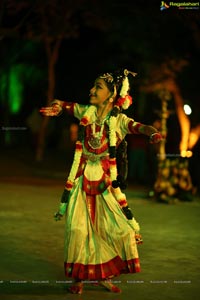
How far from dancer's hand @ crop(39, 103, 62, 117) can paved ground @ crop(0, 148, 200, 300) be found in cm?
168

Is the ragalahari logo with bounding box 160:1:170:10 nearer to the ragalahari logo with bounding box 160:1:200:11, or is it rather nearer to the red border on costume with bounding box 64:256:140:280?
the ragalahari logo with bounding box 160:1:200:11

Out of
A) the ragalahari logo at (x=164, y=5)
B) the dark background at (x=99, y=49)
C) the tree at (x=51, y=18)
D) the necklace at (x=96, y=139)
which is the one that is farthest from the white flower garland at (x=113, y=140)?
the tree at (x=51, y=18)

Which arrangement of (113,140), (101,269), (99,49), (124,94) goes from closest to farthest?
(101,269) < (113,140) < (124,94) < (99,49)

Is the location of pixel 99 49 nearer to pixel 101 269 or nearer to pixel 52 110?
pixel 52 110

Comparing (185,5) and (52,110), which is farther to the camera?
(185,5)

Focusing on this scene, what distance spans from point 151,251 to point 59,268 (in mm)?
1561

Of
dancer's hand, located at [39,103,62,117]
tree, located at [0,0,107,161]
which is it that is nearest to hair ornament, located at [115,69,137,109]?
dancer's hand, located at [39,103,62,117]

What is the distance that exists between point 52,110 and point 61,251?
2446 millimetres

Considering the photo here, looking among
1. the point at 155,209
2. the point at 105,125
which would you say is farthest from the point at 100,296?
the point at 155,209

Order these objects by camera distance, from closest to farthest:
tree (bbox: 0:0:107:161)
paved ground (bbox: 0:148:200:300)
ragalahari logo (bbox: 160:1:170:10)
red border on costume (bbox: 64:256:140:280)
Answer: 1. red border on costume (bbox: 64:256:140:280)
2. paved ground (bbox: 0:148:200:300)
3. ragalahari logo (bbox: 160:1:170:10)
4. tree (bbox: 0:0:107:161)

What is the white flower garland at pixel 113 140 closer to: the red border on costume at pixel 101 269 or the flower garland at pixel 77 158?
the flower garland at pixel 77 158

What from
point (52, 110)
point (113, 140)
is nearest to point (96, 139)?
point (113, 140)

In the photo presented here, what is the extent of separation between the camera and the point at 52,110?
7191 mm

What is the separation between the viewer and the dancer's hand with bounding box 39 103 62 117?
7.17 m
